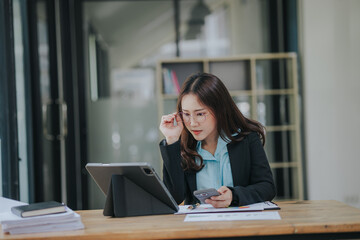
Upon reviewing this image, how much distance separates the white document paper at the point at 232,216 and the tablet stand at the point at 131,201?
5.7 inches

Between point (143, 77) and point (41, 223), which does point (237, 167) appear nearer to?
point (41, 223)

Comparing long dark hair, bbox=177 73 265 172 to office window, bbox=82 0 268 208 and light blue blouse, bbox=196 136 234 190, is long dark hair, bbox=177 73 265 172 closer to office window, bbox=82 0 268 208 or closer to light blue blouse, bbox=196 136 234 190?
light blue blouse, bbox=196 136 234 190

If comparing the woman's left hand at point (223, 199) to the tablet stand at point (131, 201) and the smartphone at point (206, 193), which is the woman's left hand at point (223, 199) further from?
the tablet stand at point (131, 201)

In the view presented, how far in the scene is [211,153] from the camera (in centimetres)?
214

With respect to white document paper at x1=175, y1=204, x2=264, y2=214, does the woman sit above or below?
above

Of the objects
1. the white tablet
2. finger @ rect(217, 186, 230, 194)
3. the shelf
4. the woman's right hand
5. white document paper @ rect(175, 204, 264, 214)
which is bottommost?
white document paper @ rect(175, 204, 264, 214)

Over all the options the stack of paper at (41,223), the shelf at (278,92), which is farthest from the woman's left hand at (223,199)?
the shelf at (278,92)

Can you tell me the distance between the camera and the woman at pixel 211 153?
6.72 feet

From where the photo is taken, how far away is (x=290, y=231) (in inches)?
57.1

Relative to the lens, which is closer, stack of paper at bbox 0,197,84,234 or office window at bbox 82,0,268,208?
stack of paper at bbox 0,197,84,234

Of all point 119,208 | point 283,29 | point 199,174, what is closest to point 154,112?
point 283,29

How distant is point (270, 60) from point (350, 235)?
373 cm

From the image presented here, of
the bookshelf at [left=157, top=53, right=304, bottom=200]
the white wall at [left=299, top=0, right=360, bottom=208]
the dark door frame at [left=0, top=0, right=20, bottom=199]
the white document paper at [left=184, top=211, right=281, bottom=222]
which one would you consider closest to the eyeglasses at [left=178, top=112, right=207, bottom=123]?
the white document paper at [left=184, top=211, right=281, bottom=222]

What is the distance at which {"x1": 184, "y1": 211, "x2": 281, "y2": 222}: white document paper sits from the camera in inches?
62.5
